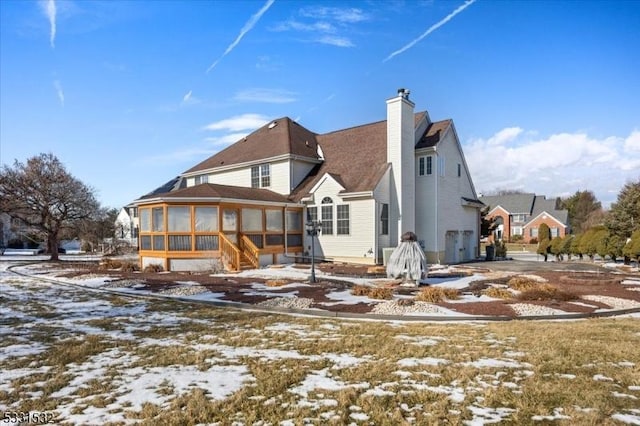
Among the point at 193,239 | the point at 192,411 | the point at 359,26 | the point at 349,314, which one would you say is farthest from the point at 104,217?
the point at 192,411

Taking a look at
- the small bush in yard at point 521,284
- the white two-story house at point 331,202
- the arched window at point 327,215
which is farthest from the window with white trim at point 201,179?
the small bush in yard at point 521,284

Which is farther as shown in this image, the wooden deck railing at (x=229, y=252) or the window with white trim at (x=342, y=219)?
the window with white trim at (x=342, y=219)

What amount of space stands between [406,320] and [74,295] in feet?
32.9

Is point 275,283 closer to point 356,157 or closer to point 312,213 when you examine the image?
point 312,213

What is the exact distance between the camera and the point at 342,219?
839 inches

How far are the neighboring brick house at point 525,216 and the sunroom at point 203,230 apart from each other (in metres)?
44.1

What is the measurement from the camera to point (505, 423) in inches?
142

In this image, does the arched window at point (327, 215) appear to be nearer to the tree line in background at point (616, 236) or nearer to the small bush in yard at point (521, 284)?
the small bush in yard at point (521, 284)

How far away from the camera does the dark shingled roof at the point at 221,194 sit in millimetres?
18891

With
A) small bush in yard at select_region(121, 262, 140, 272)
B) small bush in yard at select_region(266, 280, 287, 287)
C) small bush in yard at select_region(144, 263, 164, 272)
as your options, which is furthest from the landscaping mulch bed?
small bush in yard at select_region(144, 263, 164, 272)

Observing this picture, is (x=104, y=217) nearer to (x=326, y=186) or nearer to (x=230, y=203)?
(x=230, y=203)

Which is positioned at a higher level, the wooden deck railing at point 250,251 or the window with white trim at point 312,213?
the window with white trim at point 312,213

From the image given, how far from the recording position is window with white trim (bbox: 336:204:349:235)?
21.1 metres

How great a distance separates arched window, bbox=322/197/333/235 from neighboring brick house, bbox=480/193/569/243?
132 feet
